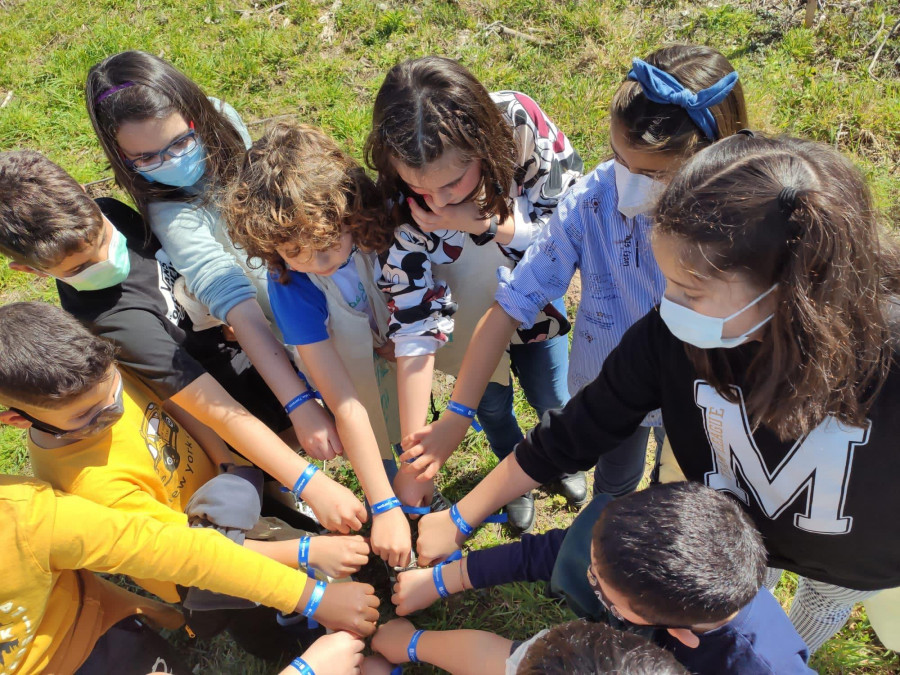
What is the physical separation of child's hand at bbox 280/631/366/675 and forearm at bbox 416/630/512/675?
0.60 feet

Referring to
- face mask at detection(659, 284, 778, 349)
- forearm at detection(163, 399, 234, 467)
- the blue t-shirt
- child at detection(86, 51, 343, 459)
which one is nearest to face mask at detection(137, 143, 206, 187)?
child at detection(86, 51, 343, 459)

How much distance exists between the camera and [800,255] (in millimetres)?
1028

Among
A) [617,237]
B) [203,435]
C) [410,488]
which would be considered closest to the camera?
[617,237]

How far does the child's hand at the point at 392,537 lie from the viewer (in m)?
1.86

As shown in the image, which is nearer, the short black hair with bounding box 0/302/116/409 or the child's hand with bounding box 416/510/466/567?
the short black hair with bounding box 0/302/116/409

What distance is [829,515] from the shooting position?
1.30 meters

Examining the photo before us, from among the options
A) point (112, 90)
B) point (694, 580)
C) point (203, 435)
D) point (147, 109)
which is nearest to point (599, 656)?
point (694, 580)

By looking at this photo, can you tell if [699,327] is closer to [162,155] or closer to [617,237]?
[617,237]

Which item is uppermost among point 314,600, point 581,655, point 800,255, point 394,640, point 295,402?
Result: point 800,255

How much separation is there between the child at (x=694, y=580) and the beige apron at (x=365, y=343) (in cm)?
86

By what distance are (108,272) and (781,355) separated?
5.36 ft

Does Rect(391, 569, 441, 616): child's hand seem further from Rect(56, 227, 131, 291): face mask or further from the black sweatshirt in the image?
Rect(56, 227, 131, 291): face mask

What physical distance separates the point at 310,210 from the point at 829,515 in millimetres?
1323

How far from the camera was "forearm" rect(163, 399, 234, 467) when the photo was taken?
2084mm
